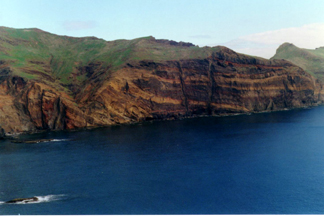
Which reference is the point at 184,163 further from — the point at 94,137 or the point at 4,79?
the point at 4,79

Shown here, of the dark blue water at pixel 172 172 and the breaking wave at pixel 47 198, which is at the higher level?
the dark blue water at pixel 172 172

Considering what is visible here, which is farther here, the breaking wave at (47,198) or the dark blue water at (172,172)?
the breaking wave at (47,198)

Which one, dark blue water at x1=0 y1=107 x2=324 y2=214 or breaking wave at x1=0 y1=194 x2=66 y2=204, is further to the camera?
breaking wave at x1=0 y1=194 x2=66 y2=204

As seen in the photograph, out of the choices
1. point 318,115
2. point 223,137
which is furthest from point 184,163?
point 318,115

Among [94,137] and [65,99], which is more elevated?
[65,99]

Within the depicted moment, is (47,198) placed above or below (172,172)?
below

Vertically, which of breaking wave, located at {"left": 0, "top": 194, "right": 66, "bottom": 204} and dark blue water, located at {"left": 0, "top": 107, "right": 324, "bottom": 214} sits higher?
dark blue water, located at {"left": 0, "top": 107, "right": 324, "bottom": 214}

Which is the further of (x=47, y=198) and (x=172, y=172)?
(x=172, y=172)

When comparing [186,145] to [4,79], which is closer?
[186,145]
